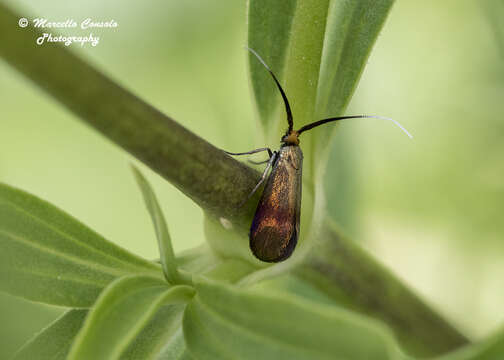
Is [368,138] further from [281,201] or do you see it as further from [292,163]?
[281,201]

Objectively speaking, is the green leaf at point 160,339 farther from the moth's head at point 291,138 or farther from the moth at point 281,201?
the moth's head at point 291,138

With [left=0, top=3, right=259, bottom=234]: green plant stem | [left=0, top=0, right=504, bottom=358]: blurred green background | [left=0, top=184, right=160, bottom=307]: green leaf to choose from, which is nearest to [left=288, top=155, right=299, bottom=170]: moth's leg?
[left=0, top=3, right=259, bottom=234]: green plant stem

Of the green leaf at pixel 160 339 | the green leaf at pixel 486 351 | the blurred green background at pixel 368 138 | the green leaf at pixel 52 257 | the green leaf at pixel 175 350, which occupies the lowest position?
the blurred green background at pixel 368 138

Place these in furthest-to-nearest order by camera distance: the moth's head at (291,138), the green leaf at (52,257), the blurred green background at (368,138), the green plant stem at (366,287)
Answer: the blurred green background at (368,138) → the green plant stem at (366,287) → the moth's head at (291,138) → the green leaf at (52,257)

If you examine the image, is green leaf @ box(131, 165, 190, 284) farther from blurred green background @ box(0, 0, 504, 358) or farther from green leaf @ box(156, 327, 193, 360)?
blurred green background @ box(0, 0, 504, 358)

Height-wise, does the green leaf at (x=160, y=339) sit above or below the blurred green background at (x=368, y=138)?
above

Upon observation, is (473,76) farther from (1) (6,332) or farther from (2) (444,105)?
(1) (6,332)

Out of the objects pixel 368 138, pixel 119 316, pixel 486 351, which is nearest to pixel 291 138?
pixel 119 316

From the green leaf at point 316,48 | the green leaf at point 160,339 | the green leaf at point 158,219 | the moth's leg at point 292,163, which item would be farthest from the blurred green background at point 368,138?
the green leaf at point 158,219
